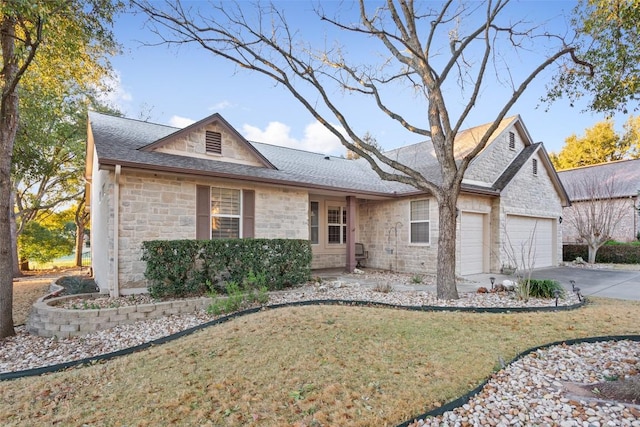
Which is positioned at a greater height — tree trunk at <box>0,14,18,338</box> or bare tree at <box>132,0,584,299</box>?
bare tree at <box>132,0,584,299</box>

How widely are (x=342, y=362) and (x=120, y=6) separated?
27.2 feet

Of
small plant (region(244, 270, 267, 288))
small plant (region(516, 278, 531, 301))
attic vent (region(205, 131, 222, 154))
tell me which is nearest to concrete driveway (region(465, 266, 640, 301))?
small plant (region(516, 278, 531, 301))

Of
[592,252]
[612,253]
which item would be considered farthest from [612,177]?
[592,252]

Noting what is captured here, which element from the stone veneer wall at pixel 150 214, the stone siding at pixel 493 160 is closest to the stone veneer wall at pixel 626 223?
the stone siding at pixel 493 160

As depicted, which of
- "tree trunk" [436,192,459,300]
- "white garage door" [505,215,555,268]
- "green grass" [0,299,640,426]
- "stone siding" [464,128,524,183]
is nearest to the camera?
"green grass" [0,299,640,426]

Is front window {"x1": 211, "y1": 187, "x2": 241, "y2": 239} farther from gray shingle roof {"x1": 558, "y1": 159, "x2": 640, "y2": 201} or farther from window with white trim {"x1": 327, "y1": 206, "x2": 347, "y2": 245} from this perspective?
gray shingle roof {"x1": 558, "y1": 159, "x2": 640, "y2": 201}

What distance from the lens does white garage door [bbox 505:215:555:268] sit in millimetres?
12578

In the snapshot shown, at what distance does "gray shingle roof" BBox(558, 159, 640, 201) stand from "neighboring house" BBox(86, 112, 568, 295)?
609 centimetres

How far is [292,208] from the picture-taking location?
10180 mm

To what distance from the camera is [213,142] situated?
9.61 metres

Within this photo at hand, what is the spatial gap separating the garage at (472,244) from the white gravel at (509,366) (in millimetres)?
3608

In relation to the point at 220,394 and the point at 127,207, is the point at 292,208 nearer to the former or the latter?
the point at 127,207

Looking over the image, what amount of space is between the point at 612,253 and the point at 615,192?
479 cm

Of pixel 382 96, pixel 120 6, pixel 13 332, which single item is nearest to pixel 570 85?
pixel 382 96
